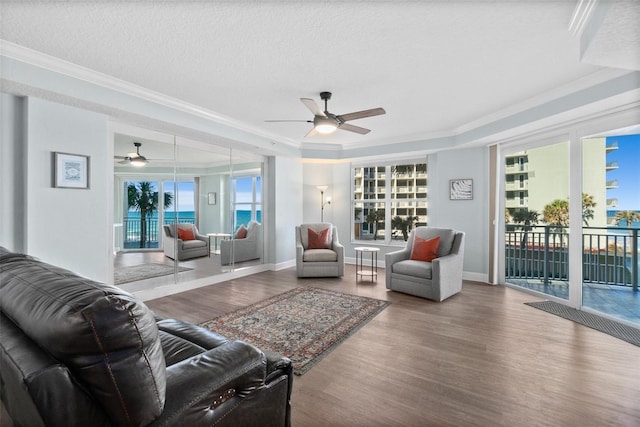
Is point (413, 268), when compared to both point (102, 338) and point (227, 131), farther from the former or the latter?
point (102, 338)

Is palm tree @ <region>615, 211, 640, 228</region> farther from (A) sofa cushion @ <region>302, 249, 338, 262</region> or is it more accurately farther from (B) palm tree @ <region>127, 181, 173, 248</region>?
(B) palm tree @ <region>127, 181, 173, 248</region>

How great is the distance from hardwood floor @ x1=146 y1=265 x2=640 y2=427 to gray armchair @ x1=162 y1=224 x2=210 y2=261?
1103 millimetres

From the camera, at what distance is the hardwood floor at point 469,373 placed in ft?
6.06

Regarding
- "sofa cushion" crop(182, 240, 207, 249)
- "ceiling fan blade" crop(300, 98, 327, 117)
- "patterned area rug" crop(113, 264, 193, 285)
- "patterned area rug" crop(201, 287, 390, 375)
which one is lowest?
"patterned area rug" crop(201, 287, 390, 375)

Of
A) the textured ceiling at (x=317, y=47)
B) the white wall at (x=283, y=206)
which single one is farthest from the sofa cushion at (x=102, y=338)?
the white wall at (x=283, y=206)

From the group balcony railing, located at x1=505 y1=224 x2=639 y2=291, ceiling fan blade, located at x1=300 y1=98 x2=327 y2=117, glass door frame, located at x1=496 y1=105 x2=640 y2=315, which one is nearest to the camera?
ceiling fan blade, located at x1=300 y1=98 x2=327 y2=117

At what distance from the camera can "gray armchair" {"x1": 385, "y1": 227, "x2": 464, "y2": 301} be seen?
4.03 metres

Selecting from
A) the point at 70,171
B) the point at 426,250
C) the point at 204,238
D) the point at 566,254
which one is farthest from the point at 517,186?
the point at 70,171

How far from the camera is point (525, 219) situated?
15.5 feet

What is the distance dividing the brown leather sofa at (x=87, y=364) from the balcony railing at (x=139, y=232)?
3.39 meters

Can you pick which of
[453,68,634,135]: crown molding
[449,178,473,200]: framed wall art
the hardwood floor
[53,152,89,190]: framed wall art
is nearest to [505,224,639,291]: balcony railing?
[449,178,473,200]: framed wall art

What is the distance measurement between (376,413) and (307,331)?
1.29m

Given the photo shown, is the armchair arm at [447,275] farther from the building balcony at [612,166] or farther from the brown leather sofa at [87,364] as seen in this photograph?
the brown leather sofa at [87,364]

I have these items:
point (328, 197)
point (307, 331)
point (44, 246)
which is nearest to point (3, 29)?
point (44, 246)
